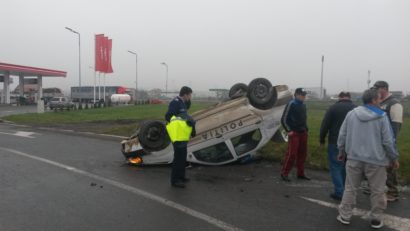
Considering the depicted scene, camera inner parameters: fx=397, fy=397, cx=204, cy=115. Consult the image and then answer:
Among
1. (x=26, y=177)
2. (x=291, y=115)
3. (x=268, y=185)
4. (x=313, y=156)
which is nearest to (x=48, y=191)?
(x=26, y=177)

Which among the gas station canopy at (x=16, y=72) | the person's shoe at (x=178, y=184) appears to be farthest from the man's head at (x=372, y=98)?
the gas station canopy at (x=16, y=72)

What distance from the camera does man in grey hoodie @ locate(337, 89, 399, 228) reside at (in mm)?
4594

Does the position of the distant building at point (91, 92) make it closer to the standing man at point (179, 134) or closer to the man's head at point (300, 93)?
the standing man at point (179, 134)

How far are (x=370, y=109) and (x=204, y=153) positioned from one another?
12.8ft

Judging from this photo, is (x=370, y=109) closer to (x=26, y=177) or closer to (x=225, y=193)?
(x=225, y=193)

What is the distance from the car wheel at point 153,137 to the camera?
26.3 ft

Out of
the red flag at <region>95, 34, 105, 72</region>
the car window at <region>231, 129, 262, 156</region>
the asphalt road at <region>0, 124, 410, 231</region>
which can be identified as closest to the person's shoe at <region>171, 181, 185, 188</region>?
the asphalt road at <region>0, 124, 410, 231</region>

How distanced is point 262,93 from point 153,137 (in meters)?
2.37

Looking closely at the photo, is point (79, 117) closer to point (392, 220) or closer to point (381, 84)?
point (381, 84)

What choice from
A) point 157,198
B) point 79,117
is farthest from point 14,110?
point 157,198

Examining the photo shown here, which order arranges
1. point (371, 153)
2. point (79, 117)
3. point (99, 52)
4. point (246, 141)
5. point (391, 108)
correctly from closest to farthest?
point (371, 153), point (391, 108), point (246, 141), point (79, 117), point (99, 52)

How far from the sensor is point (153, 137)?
8.05 m

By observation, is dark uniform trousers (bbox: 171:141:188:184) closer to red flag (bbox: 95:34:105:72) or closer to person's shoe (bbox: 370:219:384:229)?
person's shoe (bbox: 370:219:384:229)

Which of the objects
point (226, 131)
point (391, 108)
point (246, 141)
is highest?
point (391, 108)
